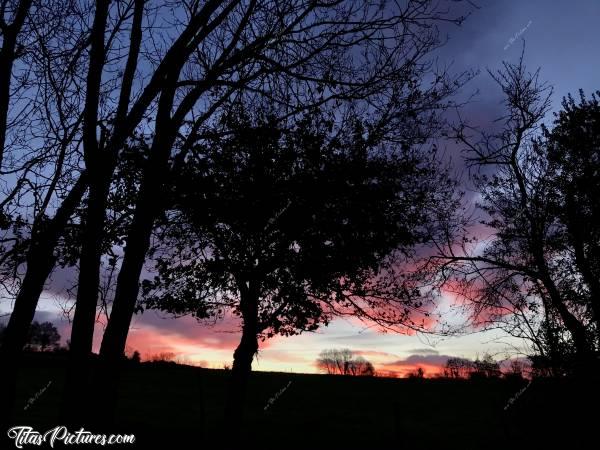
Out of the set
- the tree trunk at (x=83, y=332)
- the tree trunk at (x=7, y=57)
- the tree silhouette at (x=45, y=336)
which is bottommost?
the tree trunk at (x=83, y=332)

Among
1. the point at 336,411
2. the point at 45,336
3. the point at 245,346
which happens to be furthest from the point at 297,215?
the point at 45,336

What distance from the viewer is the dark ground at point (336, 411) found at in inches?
649

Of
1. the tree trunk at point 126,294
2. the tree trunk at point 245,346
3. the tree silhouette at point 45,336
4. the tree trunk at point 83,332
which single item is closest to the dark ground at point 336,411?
the tree trunk at point 245,346

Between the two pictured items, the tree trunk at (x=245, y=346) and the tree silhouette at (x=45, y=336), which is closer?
the tree trunk at (x=245, y=346)

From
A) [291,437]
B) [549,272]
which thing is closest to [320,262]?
[549,272]

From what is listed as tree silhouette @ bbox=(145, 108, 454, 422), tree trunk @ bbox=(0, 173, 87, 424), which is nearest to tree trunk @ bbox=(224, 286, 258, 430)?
tree silhouette @ bbox=(145, 108, 454, 422)

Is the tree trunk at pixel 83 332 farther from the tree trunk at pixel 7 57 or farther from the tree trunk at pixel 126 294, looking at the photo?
the tree trunk at pixel 7 57

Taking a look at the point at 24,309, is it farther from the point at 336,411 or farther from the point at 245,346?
the point at 336,411

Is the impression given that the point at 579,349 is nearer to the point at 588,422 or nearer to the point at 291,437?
the point at 588,422

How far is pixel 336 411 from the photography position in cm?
3766

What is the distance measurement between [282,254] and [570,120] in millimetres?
12578

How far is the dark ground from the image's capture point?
16484 mm

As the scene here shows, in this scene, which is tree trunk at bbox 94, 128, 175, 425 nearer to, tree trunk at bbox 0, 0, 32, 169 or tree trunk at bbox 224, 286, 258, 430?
tree trunk at bbox 0, 0, 32, 169

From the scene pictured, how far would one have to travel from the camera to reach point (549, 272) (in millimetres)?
19062
